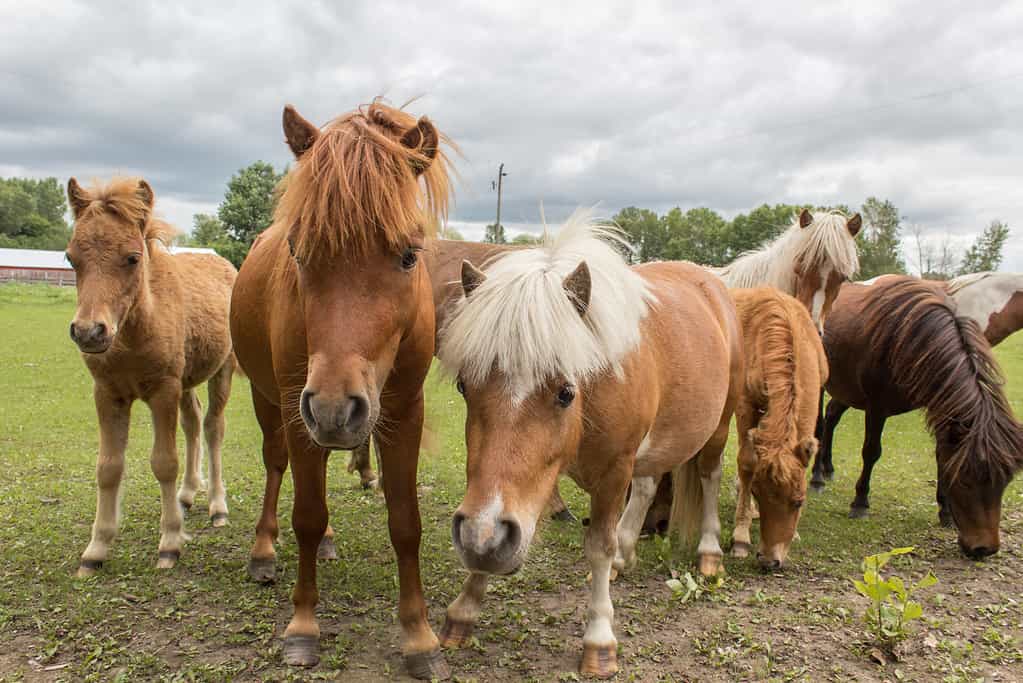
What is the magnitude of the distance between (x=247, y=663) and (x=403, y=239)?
2357 millimetres

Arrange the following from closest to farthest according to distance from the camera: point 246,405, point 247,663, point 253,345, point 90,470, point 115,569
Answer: point 247,663 → point 253,345 → point 115,569 → point 90,470 → point 246,405

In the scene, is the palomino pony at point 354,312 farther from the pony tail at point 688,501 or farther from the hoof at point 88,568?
the pony tail at point 688,501

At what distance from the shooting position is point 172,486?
15.0ft

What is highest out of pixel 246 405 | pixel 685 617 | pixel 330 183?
pixel 330 183

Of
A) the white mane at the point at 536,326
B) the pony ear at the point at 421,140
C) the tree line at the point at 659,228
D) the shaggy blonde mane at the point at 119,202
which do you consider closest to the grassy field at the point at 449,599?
the white mane at the point at 536,326

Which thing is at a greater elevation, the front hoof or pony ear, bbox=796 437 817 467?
pony ear, bbox=796 437 817 467

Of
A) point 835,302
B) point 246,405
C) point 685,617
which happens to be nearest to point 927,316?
point 835,302

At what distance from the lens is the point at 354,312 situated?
2516 millimetres

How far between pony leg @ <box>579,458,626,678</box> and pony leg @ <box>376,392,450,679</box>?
0.76 m

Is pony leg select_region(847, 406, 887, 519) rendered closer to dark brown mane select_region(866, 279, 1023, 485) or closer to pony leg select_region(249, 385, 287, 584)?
dark brown mane select_region(866, 279, 1023, 485)

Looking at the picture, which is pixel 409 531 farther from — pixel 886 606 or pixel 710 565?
pixel 886 606

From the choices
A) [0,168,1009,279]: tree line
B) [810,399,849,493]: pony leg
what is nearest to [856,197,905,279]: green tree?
[0,168,1009,279]: tree line

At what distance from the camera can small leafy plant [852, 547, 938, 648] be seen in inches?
135

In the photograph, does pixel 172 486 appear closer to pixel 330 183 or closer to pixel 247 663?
pixel 247 663
